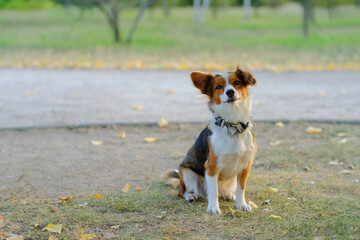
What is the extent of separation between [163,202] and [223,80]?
121cm

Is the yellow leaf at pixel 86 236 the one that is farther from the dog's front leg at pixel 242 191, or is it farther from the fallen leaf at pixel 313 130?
the fallen leaf at pixel 313 130

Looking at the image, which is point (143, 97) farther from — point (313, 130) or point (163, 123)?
point (313, 130)

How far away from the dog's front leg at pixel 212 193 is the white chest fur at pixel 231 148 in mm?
101

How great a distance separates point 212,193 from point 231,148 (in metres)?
0.42

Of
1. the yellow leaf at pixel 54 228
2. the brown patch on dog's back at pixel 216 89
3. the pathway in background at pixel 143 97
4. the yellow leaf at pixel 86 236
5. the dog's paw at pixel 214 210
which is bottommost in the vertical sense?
the pathway in background at pixel 143 97

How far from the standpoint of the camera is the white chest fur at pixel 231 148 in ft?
13.1

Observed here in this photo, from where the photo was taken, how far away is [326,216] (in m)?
4.04

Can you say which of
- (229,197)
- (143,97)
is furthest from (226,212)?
(143,97)

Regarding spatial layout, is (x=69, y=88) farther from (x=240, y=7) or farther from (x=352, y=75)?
(x=240, y=7)

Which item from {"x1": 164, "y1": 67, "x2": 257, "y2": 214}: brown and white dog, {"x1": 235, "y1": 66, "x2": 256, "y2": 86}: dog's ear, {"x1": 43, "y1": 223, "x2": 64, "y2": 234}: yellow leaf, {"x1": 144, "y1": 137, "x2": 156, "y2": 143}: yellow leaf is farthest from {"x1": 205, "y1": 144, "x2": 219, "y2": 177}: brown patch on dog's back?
{"x1": 144, "y1": 137, "x2": 156, "y2": 143}: yellow leaf

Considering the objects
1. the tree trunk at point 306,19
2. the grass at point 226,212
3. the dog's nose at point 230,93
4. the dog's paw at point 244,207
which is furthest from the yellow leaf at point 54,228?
the tree trunk at point 306,19

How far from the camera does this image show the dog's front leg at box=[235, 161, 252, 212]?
13.8 ft

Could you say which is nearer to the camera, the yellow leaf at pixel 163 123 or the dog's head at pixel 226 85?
the dog's head at pixel 226 85

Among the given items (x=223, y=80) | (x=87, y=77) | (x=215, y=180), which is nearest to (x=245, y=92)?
(x=223, y=80)
